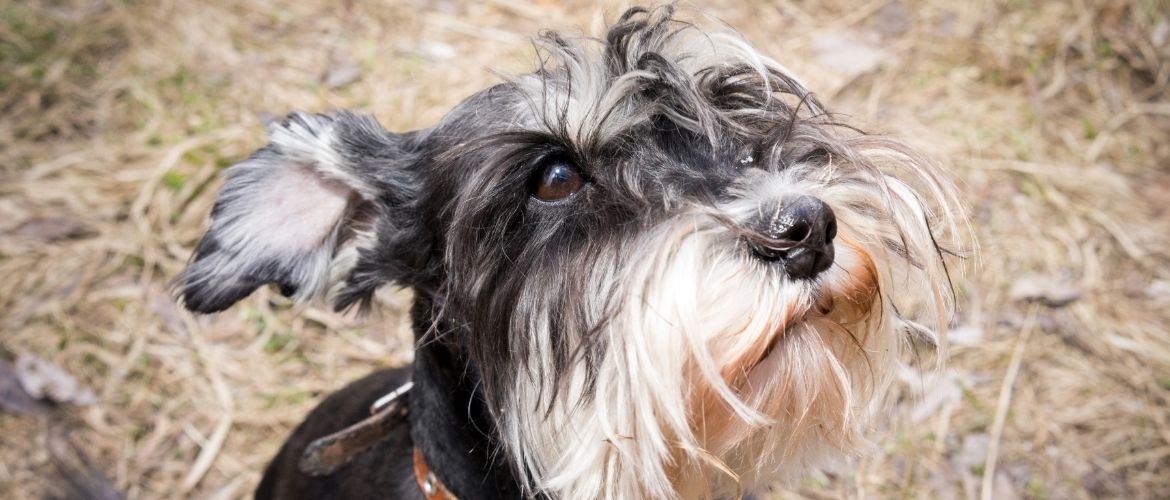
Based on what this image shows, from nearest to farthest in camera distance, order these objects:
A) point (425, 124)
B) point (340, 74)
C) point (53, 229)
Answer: point (53, 229) → point (425, 124) → point (340, 74)

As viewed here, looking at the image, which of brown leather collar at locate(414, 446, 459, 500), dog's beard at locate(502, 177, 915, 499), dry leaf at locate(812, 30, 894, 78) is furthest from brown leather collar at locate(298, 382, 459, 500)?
dry leaf at locate(812, 30, 894, 78)

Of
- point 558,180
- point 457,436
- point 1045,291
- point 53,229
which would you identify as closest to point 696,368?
point 558,180

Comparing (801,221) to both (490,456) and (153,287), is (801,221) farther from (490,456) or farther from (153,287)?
(153,287)

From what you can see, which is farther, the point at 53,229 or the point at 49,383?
the point at 53,229

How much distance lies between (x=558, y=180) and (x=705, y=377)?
55 cm

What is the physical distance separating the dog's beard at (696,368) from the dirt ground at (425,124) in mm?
1149

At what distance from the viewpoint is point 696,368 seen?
177cm

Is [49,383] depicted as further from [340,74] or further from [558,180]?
[558,180]

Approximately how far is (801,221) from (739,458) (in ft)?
2.38

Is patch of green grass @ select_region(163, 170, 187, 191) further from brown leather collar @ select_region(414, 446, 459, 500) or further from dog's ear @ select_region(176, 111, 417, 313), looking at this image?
brown leather collar @ select_region(414, 446, 459, 500)

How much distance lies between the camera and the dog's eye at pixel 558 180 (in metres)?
1.94

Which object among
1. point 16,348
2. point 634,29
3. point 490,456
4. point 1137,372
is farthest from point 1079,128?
point 16,348

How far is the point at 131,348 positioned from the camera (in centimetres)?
388

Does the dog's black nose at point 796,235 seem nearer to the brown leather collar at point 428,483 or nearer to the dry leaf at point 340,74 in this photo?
the brown leather collar at point 428,483
